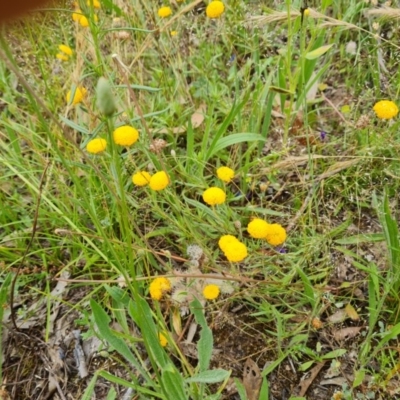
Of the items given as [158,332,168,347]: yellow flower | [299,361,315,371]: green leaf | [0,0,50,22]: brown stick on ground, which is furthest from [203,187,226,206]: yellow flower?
[0,0,50,22]: brown stick on ground

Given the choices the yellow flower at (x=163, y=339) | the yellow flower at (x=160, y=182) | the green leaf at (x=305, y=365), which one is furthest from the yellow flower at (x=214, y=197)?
the green leaf at (x=305, y=365)

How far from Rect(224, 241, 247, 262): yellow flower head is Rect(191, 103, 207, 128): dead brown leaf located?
0.69 meters

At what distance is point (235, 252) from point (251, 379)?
0.32m

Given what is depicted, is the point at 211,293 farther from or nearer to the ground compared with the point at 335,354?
farther from the ground

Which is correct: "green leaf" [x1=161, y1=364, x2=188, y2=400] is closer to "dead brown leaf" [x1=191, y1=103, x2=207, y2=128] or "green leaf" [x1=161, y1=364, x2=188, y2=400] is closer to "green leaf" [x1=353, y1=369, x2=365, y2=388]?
"green leaf" [x1=353, y1=369, x2=365, y2=388]

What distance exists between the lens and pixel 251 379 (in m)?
1.17

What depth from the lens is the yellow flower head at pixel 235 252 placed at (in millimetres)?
1102

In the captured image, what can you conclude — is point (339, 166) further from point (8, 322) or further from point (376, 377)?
point (8, 322)

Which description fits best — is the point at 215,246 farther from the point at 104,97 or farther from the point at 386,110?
the point at 104,97

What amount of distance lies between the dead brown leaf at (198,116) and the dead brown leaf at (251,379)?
2.74ft

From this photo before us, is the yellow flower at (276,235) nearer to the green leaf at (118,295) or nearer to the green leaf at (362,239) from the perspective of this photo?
the green leaf at (362,239)

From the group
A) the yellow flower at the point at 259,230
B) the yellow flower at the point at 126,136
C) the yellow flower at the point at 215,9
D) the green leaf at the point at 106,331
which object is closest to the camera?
the green leaf at the point at 106,331

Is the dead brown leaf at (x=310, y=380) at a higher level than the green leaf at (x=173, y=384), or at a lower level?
lower

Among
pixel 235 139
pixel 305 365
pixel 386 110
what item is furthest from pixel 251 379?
pixel 386 110
